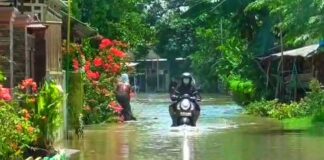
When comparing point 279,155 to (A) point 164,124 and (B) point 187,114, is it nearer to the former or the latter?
(B) point 187,114

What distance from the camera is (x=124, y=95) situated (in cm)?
2589

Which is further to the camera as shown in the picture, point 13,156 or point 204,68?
point 204,68

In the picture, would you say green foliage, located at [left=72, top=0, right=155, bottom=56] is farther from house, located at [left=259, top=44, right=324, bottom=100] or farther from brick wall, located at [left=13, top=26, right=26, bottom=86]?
brick wall, located at [left=13, top=26, right=26, bottom=86]

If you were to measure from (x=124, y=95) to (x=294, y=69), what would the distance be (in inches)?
372

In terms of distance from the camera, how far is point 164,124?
24281mm

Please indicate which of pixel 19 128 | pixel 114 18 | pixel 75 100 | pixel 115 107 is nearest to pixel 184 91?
pixel 115 107

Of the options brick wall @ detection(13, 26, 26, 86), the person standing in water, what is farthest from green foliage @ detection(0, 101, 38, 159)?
the person standing in water

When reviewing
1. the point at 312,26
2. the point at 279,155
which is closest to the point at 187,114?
the point at 312,26

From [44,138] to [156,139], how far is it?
5.62m

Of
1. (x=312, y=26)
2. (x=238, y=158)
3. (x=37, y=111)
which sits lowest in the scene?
(x=238, y=158)

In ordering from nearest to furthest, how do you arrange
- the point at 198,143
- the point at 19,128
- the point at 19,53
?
the point at 19,128 < the point at 19,53 < the point at 198,143

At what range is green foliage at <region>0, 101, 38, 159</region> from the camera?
35.4 feet

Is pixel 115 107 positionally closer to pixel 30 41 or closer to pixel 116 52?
pixel 116 52

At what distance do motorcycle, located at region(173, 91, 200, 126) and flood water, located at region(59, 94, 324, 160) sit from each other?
0.36 meters
